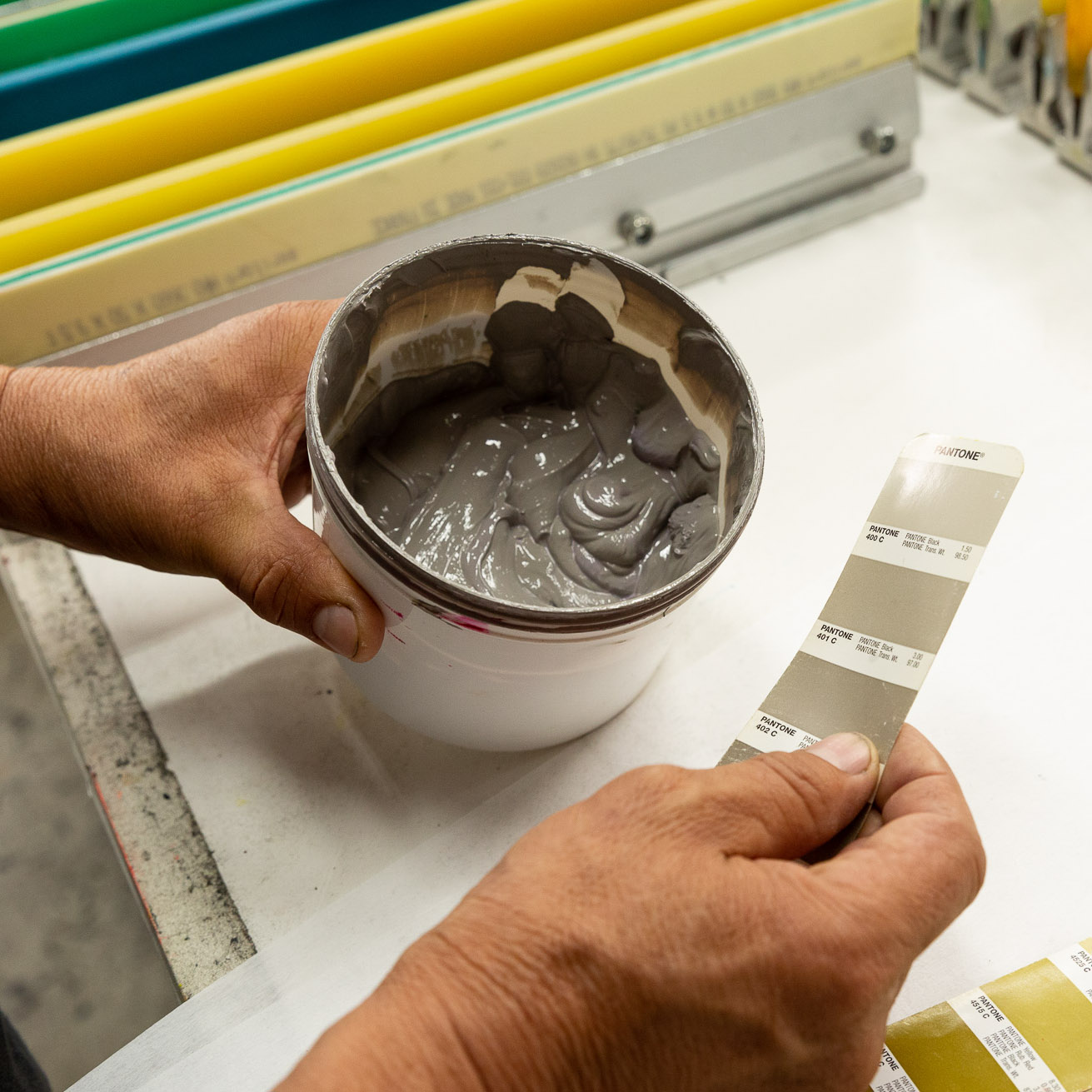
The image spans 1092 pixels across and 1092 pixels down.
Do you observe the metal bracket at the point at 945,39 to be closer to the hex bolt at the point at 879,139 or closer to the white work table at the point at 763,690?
the hex bolt at the point at 879,139

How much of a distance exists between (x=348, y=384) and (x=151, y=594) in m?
0.45

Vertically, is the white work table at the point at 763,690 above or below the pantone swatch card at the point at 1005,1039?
above

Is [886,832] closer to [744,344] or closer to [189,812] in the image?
[189,812]

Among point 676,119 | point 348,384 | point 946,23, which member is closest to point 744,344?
point 676,119

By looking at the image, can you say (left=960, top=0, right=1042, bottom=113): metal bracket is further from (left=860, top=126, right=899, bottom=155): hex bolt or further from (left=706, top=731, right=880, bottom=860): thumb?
(left=706, top=731, right=880, bottom=860): thumb

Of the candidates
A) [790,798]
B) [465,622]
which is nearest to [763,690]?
[790,798]

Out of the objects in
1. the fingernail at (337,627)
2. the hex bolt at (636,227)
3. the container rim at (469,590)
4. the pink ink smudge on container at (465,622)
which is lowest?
the fingernail at (337,627)

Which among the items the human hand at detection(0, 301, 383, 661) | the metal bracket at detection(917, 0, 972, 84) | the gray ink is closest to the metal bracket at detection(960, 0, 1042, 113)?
the metal bracket at detection(917, 0, 972, 84)

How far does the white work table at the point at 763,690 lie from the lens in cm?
91

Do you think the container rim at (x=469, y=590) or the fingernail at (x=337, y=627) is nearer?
the container rim at (x=469, y=590)

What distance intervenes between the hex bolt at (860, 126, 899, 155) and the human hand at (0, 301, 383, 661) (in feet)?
3.15

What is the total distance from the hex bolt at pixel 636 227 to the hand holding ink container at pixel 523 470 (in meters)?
0.37

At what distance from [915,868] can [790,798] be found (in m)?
0.10

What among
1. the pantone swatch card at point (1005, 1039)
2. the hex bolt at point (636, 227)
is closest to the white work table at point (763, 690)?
the pantone swatch card at point (1005, 1039)
